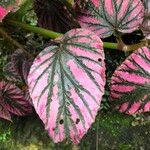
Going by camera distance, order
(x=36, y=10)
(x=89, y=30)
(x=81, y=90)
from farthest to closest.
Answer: (x=36, y=10), (x=89, y=30), (x=81, y=90)

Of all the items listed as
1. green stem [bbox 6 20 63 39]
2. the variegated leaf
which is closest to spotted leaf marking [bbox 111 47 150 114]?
green stem [bbox 6 20 63 39]

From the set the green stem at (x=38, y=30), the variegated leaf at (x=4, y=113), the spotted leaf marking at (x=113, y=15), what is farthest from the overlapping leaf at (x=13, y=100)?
the spotted leaf marking at (x=113, y=15)

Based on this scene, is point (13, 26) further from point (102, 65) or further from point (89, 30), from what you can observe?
point (102, 65)

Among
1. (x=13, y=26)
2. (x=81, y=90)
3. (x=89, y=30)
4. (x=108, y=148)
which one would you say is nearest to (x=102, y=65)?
(x=81, y=90)

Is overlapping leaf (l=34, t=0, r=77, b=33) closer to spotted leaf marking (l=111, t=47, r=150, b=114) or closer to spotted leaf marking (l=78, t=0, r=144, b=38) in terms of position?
spotted leaf marking (l=78, t=0, r=144, b=38)

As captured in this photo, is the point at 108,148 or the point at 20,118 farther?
the point at 20,118

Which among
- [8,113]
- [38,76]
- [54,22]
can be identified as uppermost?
[38,76]

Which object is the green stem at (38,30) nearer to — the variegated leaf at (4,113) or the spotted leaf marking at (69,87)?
the spotted leaf marking at (69,87)
